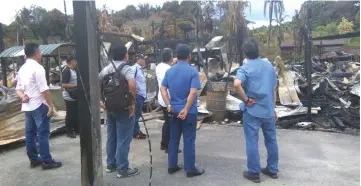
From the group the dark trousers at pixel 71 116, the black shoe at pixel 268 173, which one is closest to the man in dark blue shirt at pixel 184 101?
the black shoe at pixel 268 173

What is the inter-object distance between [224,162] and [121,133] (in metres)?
1.71

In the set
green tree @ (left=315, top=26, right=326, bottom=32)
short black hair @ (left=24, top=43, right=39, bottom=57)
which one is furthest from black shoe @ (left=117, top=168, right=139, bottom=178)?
green tree @ (left=315, top=26, right=326, bottom=32)

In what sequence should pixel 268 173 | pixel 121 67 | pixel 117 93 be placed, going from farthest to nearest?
pixel 268 173 < pixel 121 67 < pixel 117 93

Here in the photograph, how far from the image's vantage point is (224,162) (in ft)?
17.2

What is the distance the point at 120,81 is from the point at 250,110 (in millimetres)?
1623

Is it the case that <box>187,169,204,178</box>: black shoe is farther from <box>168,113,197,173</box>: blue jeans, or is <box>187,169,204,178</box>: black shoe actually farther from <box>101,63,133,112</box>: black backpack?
<box>101,63,133,112</box>: black backpack

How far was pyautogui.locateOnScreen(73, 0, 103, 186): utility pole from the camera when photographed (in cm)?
334

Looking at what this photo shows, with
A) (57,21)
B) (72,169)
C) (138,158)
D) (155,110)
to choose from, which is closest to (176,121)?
(138,158)

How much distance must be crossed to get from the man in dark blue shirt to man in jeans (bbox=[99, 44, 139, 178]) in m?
0.51

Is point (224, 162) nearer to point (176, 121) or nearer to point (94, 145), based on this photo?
point (176, 121)

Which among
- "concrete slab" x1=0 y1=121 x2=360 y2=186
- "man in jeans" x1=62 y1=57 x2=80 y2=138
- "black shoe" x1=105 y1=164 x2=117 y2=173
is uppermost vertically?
"man in jeans" x1=62 y1=57 x2=80 y2=138

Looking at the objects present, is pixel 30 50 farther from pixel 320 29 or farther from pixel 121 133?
pixel 320 29

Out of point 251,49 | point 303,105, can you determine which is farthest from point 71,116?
point 303,105

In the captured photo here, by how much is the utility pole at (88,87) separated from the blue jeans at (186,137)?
123 centimetres
